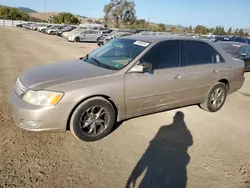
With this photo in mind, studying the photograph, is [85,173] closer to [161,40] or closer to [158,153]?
[158,153]

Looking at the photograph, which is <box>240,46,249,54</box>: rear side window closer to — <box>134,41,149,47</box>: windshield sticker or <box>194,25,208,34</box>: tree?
<box>134,41,149,47</box>: windshield sticker

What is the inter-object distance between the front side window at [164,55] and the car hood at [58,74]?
30.1 inches

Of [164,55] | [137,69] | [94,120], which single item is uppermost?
[164,55]

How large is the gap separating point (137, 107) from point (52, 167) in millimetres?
1656

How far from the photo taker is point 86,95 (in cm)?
322

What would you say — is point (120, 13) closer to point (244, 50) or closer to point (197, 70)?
point (244, 50)

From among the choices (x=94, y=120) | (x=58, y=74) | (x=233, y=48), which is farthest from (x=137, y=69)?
(x=233, y=48)

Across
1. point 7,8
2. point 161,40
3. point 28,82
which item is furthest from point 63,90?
point 7,8

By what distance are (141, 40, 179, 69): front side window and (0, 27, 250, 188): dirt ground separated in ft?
3.63

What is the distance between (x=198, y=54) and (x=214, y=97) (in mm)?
1127

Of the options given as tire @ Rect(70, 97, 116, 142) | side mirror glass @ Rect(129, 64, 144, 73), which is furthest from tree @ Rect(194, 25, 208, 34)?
tire @ Rect(70, 97, 116, 142)

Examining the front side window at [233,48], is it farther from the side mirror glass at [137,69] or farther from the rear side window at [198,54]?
the side mirror glass at [137,69]

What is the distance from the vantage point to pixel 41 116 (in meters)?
3.04

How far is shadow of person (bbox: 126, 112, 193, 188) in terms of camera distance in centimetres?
265
